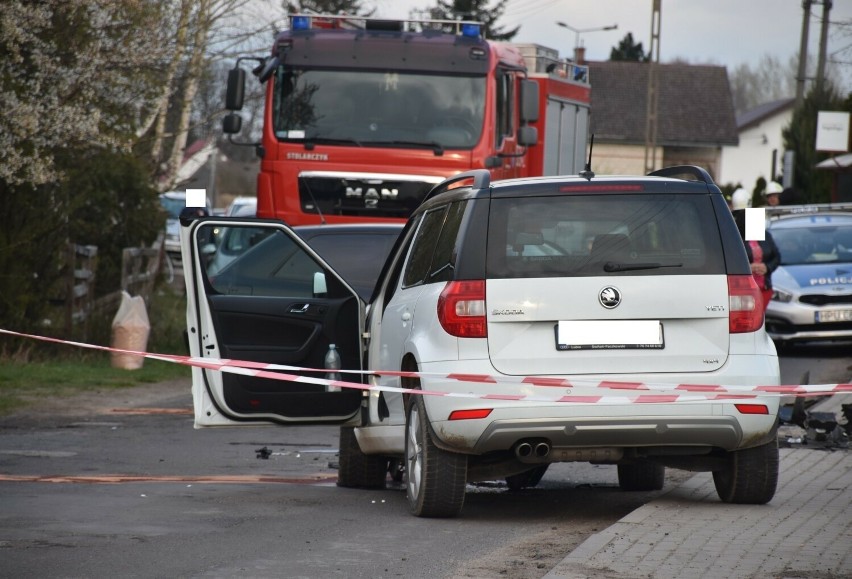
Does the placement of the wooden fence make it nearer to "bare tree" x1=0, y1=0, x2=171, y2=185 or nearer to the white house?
"bare tree" x1=0, y1=0, x2=171, y2=185

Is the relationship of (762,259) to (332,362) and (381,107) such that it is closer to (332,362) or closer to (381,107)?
(381,107)

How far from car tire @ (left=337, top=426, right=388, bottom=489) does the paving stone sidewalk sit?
1816 mm

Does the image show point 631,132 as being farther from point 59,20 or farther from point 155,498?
point 155,498

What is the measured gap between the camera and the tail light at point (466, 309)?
299 inches

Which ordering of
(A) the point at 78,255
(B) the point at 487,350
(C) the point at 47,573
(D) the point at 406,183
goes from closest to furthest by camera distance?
1. (C) the point at 47,573
2. (B) the point at 487,350
3. (D) the point at 406,183
4. (A) the point at 78,255

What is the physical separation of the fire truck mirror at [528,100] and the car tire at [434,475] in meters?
10.4

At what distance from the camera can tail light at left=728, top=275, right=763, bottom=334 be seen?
25.2 ft

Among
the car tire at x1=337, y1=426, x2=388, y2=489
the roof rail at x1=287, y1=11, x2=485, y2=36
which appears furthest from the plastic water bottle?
the roof rail at x1=287, y1=11, x2=485, y2=36

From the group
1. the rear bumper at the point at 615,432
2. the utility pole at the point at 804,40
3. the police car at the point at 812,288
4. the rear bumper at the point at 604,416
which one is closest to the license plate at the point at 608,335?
the rear bumper at the point at 604,416

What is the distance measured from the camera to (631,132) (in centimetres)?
8500

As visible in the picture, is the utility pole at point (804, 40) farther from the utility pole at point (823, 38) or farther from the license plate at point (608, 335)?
the license plate at point (608, 335)

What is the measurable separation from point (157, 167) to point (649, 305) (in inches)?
855

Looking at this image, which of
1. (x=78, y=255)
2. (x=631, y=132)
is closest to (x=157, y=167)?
(x=78, y=255)

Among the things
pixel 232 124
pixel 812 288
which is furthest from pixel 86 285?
pixel 812 288
